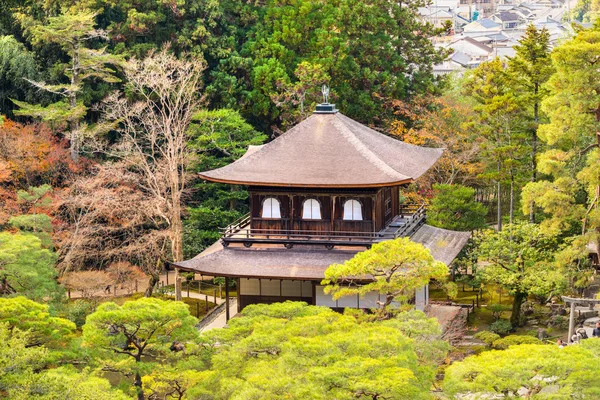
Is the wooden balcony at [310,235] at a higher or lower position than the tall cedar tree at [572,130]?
lower

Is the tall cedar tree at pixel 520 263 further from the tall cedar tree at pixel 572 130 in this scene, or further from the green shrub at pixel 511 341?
the green shrub at pixel 511 341

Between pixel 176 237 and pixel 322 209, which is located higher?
pixel 322 209

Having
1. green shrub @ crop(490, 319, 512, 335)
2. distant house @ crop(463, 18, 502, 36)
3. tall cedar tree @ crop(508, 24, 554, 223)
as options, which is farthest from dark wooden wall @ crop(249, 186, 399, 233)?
distant house @ crop(463, 18, 502, 36)

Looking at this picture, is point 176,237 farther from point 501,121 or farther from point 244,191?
point 501,121

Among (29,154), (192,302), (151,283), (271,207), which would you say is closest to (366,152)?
(271,207)

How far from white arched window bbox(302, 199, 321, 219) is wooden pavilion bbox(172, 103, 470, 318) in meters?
0.03

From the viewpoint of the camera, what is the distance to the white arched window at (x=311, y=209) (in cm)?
3512

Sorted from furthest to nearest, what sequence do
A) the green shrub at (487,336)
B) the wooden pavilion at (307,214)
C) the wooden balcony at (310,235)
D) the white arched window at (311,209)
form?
the white arched window at (311,209) → the green shrub at (487,336) → the wooden balcony at (310,235) → the wooden pavilion at (307,214)

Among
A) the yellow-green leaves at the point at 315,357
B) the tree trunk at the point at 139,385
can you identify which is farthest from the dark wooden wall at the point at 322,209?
the tree trunk at the point at 139,385

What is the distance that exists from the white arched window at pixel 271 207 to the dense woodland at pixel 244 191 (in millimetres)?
4928

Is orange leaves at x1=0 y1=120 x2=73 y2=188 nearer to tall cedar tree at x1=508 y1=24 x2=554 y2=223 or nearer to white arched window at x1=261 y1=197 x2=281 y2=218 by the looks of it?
white arched window at x1=261 y1=197 x2=281 y2=218

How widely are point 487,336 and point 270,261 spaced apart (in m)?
7.67

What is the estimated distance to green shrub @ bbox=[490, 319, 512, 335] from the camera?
36281mm

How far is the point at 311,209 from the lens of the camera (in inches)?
1384
